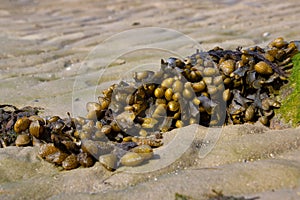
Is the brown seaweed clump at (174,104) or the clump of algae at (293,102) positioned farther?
the brown seaweed clump at (174,104)

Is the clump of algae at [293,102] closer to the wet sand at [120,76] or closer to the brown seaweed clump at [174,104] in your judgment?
the brown seaweed clump at [174,104]

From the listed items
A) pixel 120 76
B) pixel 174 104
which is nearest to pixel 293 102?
pixel 174 104

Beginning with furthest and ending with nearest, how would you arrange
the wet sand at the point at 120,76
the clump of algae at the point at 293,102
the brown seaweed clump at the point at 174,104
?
the brown seaweed clump at the point at 174,104 → the clump of algae at the point at 293,102 → the wet sand at the point at 120,76

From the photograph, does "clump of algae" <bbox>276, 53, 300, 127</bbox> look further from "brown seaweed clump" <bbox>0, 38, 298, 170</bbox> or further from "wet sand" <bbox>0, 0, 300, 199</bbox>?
"wet sand" <bbox>0, 0, 300, 199</bbox>

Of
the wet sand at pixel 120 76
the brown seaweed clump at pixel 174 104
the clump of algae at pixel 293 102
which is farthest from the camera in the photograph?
the brown seaweed clump at pixel 174 104

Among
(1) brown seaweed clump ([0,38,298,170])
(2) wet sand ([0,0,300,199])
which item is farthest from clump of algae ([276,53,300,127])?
(2) wet sand ([0,0,300,199])

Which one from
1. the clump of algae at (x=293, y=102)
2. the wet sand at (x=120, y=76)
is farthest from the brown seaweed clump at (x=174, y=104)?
the wet sand at (x=120, y=76)
